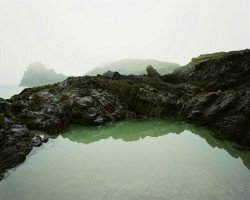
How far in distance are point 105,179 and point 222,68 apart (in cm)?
1593

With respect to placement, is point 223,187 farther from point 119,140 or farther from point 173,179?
point 119,140

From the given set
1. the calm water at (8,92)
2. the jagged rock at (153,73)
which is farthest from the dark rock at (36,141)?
the calm water at (8,92)

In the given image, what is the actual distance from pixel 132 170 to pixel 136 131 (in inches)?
231

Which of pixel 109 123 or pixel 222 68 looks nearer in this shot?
pixel 109 123

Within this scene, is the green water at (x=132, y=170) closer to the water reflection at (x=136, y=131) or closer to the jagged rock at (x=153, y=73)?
the water reflection at (x=136, y=131)

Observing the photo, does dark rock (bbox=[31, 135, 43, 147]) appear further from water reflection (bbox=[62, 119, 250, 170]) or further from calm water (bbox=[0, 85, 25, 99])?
calm water (bbox=[0, 85, 25, 99])

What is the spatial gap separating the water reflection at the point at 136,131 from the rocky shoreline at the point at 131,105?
2.15 ft

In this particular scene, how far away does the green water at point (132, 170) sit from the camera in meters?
7.33

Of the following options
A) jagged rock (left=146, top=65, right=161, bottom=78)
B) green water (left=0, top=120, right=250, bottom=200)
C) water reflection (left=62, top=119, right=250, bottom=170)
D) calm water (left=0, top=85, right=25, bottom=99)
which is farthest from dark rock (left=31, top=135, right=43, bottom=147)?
calm water (left=0, top=85, right=25, bottom=99)

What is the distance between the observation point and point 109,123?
16.7 meters

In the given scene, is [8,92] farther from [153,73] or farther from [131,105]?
[131,105]

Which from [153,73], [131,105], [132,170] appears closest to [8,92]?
[153,73]

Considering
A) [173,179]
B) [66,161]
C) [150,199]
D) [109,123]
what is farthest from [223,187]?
[109,123]

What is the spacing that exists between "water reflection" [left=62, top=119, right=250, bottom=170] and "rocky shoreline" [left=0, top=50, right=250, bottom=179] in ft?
2.15
